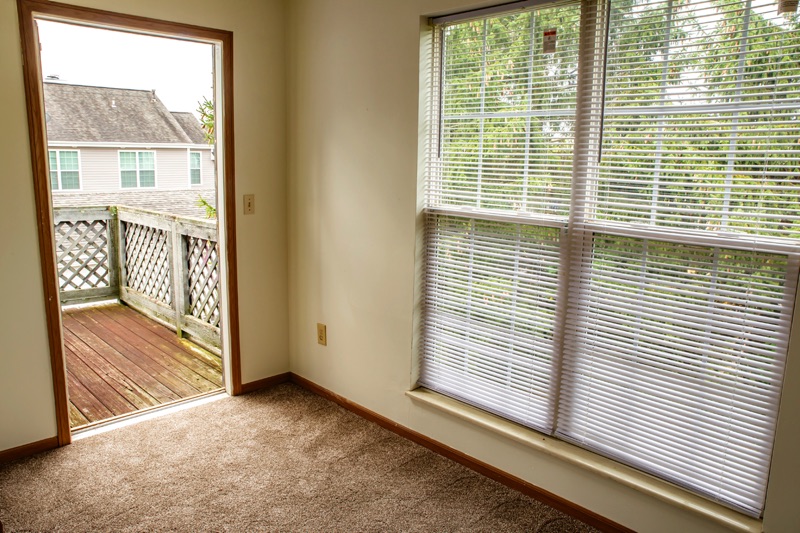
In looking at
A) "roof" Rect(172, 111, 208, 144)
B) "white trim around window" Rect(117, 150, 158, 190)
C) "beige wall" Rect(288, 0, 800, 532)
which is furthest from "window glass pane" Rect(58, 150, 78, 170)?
"beige wall" Rect(288, 0, 800, 532)

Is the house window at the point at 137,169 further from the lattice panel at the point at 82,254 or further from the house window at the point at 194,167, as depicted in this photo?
the lattice panel at the point at 82,254

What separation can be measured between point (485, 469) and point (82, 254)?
4.28 m

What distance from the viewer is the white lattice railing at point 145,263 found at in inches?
160

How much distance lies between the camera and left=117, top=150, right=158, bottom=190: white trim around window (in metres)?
4.97

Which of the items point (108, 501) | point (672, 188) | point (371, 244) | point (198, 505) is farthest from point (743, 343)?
point (108, 501)

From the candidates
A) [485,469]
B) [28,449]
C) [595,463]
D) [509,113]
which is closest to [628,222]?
[509,113]

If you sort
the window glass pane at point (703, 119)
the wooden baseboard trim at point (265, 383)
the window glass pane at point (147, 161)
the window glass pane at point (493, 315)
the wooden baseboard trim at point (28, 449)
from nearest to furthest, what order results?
the window glass pane at point (703, 119) → the window glass pane at point (493, 315) → the wooden baseboard trim at point (28, 449) → the wooden baseboard trim at point (265, 383) → the window glass pane at point (147, 161)

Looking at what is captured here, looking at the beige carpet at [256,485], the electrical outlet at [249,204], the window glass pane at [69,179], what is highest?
the window glass pane at [69,179]

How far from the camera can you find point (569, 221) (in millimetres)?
2090

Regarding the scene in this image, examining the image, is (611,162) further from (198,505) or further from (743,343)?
(198,505)

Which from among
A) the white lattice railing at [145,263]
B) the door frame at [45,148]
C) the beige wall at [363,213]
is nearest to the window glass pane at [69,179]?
the white lattice railing at [145,263]

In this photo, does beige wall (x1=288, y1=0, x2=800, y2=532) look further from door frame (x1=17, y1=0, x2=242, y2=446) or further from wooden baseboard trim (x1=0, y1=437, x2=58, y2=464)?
wooden baseboard trim (x1=0, y1=437, x2=58, y2=464)

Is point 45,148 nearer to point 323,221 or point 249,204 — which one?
point 249,204

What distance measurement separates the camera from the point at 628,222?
195cm
